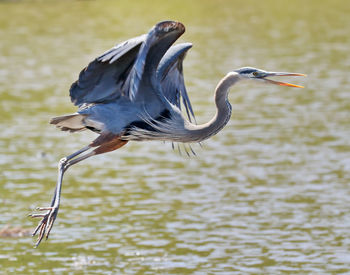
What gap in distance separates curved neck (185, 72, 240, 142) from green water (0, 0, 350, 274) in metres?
2.42

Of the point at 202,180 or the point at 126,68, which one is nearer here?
the point at 126,68

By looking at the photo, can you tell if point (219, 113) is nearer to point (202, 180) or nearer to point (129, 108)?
point (129, 108)

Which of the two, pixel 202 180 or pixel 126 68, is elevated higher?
pixel 126 68

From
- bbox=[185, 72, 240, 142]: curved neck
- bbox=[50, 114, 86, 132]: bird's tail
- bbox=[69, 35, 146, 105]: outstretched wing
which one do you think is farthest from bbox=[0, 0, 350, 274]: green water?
bbox=[69, 35, 146, 105]: outstretched wing

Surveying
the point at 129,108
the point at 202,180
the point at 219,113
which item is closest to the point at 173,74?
the point at 129,108

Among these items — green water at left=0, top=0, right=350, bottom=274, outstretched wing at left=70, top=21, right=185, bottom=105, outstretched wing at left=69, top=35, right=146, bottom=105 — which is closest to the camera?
outstretched wing at left=70, top=21, right=185, bottom=105

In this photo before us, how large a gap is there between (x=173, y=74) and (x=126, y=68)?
1.09m

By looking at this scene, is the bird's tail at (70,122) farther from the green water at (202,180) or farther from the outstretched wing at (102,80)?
the green water at (202,180)

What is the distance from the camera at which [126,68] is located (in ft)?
30.0

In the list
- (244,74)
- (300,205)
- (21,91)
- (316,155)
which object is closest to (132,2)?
(21,91)

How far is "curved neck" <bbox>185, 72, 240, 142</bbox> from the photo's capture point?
885cm

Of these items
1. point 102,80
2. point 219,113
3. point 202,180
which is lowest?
point 202,180

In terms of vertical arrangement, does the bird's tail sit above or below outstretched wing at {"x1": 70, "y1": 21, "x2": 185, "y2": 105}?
below

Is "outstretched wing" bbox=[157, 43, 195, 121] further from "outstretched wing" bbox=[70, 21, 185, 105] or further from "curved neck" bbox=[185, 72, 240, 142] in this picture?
"curved neck" bbox=[185, 72, 240, 142]
